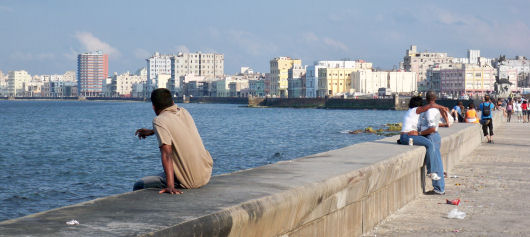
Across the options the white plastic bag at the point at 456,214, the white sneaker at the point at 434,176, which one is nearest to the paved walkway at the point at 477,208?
the white plastic bag at the point at 456,214

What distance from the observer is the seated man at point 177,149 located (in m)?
6.64

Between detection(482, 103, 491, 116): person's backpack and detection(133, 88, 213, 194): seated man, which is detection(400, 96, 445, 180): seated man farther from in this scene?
detection(482, 103, 491, 116): person's backpack

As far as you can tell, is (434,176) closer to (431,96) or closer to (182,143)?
(431,96)

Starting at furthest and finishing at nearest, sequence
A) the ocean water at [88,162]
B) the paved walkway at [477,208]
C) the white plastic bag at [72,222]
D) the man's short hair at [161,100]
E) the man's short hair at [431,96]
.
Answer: the ocean water at [88,162], the man's short hair at [431,96], the paved walkway at [477,208], the man's short hair at [161,100], the white plastic bag at [72,222]

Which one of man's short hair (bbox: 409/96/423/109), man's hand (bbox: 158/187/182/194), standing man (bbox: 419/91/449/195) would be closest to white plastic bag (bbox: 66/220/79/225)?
man's hand (bbox: 158/187/182/194)

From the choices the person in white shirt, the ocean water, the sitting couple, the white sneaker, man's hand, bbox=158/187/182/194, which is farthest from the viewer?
the ocean water

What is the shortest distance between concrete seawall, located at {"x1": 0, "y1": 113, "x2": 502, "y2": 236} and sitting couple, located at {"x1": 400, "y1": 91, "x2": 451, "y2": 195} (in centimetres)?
107

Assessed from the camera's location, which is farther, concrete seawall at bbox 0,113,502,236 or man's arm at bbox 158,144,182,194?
man's arm at bbox 158,144,182,194

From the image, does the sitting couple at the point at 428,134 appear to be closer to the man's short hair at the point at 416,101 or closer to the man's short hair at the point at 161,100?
the man's short hair at the point at 416,101

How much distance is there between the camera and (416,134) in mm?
12203

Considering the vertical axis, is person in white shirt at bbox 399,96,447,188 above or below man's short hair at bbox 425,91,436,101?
below

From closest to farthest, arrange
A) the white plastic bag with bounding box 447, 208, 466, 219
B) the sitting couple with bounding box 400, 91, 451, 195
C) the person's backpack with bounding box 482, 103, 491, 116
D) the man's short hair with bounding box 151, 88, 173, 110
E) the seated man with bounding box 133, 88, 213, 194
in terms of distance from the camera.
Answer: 1. the seated man with bounding box 133, 88, 213, 194
2. the man's short hair with bounding box 151, 88, 173, 110
3. the white plastic bag with bounding box 447, 208, 466, 219
4. the sitting couple with bounding box 400, 91, 451, 195
5. the person's backpack with bounding box 482, 103, 491, 116

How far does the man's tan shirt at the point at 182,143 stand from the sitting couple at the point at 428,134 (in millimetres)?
5686

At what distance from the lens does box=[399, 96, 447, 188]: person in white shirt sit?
11781 mm
